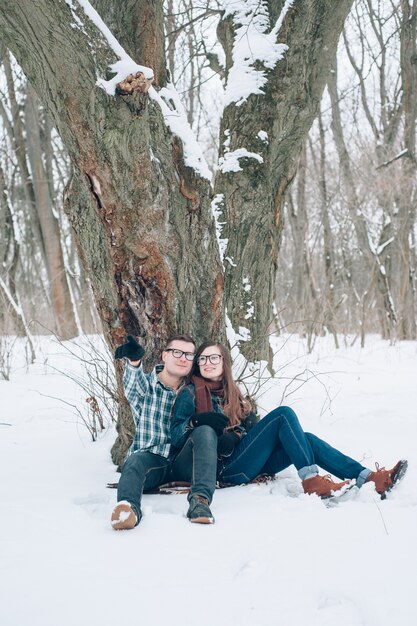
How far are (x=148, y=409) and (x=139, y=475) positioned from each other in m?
0.43

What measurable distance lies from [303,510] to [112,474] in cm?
131

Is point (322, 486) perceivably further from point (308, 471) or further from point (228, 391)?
point (228, 391)

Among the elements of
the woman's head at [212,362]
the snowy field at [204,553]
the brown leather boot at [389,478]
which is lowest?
the snowy field at [204,553]

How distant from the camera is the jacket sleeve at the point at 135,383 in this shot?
305 cm

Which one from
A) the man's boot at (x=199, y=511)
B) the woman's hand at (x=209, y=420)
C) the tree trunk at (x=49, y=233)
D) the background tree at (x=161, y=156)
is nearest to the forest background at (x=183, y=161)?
the background tree at (x=161, y=156)

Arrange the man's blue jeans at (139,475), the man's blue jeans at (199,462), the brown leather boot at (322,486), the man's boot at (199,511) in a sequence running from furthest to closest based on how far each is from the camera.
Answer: the brown leather boot at (322,486) → the man's blue jeans at (199,462) → the man's blue jeans at (139,475) → the man's boot at (199,511)

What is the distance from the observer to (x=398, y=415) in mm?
4574

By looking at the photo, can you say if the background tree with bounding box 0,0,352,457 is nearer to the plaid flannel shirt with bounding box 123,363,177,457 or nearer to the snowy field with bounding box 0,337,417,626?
the plaid flannel shirt with bounding box 123,363,177,457

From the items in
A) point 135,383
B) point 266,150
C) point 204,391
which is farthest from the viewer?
point 266,150

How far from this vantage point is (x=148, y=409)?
10.2 feet

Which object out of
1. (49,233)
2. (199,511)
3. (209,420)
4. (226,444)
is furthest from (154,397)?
(49,233)

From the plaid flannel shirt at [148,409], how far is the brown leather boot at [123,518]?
0.65 meters

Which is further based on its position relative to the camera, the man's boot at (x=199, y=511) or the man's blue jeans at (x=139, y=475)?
the man's blue jeans at (x=139, y=475)

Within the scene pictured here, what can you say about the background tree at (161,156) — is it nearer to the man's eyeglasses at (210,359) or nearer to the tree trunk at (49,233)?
the man's eyeglasses at (210,359)
